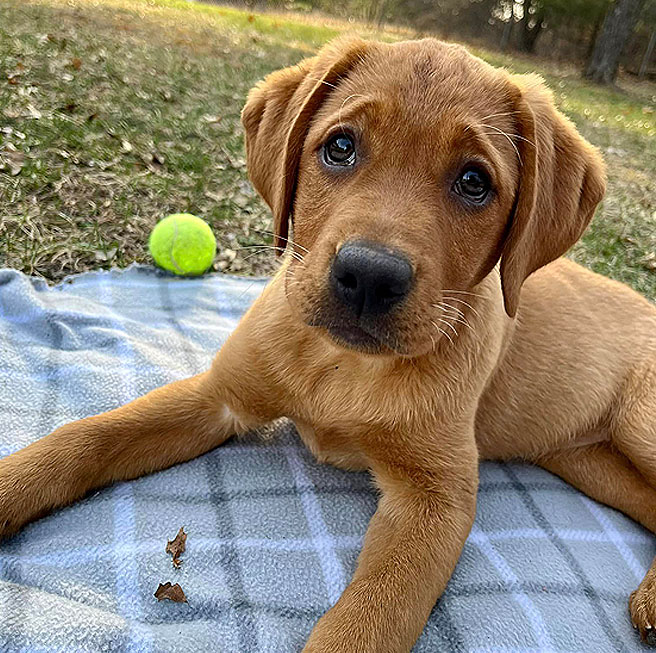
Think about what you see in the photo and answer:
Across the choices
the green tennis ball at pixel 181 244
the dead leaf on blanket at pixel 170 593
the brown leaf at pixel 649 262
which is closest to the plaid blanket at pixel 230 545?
the dead leaf on blanket at pixel 170 593

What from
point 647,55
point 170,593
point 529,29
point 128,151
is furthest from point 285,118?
point 529,29

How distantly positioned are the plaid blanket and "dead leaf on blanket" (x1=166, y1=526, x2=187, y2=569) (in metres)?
0.03

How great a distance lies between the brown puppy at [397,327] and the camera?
227 centimetres

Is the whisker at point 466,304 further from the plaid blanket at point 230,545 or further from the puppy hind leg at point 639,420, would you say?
the puppy hind leg at point 639,420

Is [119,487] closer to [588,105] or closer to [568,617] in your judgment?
[568,617]

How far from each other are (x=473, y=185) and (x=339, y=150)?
1.64 ft

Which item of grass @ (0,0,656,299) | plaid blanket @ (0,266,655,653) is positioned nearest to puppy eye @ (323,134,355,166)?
plaid blanket @ (0,266,655,653)

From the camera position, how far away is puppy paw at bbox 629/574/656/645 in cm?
274

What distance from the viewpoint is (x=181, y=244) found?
4590mm

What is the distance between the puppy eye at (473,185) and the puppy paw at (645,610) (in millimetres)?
1792

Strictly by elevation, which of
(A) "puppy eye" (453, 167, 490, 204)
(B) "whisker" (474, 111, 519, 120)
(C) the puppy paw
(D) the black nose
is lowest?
(C) the puppy paw

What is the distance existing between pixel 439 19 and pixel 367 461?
23.8 metres

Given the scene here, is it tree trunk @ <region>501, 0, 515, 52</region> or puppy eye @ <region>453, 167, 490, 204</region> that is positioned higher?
tree trunk @ <region>501, 0, 515, 52</region>

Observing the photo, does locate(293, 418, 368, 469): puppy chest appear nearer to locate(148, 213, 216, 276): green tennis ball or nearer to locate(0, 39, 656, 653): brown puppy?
locate(0, 39, 656, 653): brown puppy
